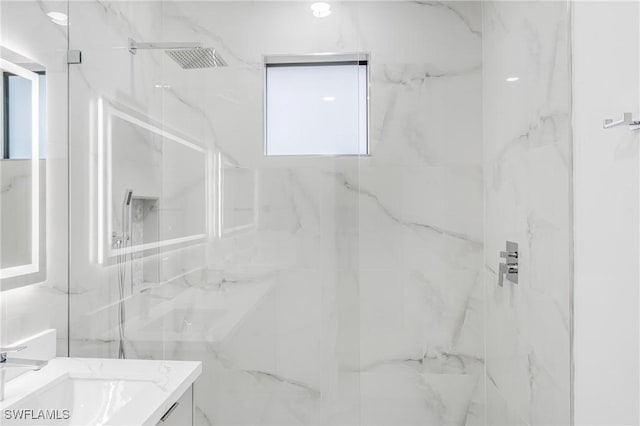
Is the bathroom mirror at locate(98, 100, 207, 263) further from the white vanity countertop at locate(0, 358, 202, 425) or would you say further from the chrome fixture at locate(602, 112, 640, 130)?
the chrome fixture at locate(602, 112, 640, 130)

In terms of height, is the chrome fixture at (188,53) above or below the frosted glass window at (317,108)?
above

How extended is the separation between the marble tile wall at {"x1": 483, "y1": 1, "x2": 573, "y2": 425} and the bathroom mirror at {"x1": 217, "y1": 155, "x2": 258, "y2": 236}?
966 mm

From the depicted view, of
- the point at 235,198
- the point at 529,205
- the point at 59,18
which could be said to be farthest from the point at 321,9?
the point at 529,205

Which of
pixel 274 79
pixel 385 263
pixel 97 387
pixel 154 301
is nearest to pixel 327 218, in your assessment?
pixel 385 263

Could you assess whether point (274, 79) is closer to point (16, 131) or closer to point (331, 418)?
point (16, 131)

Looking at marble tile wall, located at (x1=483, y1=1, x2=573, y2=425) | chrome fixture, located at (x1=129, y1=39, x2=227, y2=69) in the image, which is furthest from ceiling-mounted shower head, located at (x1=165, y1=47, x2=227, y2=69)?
marble tile wall, located at (x1=483, y1=1, x2=573, y2=425)

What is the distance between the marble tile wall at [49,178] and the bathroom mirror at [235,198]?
59cm

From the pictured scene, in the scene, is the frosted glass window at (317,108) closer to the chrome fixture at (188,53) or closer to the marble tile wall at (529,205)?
the chrome fixture at (188,53)

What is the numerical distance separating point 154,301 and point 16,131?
2.85 ft

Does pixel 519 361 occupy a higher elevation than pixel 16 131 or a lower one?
lower

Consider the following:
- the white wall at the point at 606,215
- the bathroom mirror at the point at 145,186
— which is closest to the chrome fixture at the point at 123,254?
the bathroom mirror at the point at 145,186

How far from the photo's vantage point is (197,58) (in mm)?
1986

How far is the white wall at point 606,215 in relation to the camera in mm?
1007

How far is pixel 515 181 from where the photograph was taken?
166 cm
